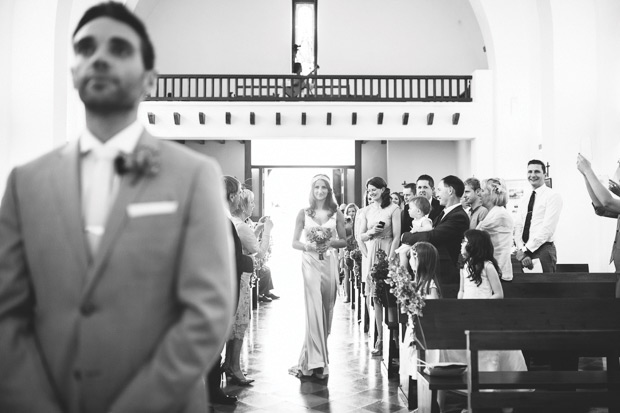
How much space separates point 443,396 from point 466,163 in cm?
1281

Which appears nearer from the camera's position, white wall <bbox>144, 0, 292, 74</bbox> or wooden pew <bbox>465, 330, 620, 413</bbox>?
wooden pew <bbox>465, 330, 620, 413</bbox>

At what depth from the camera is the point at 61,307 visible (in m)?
1.46

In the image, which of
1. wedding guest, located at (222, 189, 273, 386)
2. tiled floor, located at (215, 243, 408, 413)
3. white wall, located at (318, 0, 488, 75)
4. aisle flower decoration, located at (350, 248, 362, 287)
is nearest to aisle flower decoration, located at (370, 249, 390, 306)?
tiled floor, located at (215, 243, 408, 413)

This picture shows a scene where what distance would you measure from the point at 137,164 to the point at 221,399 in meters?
4.02

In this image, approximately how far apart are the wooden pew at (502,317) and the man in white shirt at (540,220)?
2.21m

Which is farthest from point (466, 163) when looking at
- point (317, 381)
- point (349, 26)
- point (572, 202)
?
point (317, 381)

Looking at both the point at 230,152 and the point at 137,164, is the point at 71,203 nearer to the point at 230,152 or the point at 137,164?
the point at 137,164

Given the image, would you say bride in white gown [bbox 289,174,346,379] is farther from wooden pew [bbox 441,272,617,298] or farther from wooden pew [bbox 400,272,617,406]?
wooden pew [bbox 441,272,617,298]

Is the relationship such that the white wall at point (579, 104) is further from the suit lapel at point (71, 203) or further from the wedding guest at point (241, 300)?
the suit lapel at point (71, 203)

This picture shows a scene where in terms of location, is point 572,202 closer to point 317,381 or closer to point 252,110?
point 317,381

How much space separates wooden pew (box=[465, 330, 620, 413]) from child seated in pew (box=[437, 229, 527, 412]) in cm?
76

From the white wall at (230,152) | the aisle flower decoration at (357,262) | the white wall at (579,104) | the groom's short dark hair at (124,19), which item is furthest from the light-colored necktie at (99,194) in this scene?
the white wall at (230,152)

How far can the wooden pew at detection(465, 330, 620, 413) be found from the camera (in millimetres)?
3633

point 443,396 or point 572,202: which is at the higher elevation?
point 572,202
